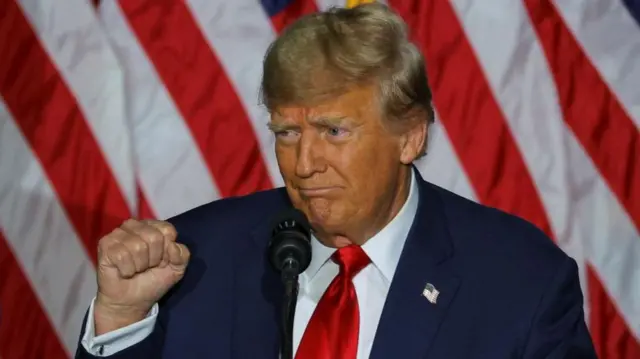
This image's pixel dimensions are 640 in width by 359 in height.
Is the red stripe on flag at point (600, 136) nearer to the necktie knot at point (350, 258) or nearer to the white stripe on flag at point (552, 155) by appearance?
the white stripe on flag at point (552, 155)

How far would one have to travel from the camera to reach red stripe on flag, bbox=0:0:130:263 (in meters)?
2.40

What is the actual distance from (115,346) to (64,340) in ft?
2.80

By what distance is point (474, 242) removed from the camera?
1.78 meters

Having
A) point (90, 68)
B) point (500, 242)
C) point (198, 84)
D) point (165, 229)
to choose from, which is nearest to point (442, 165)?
point (198, 84)

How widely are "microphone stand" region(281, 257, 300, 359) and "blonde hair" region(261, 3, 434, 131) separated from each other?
316 millimetres

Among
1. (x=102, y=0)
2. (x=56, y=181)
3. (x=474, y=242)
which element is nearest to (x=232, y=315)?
(x=474, y=242)

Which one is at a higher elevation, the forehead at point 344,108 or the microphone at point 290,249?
the forehead at point 344,108

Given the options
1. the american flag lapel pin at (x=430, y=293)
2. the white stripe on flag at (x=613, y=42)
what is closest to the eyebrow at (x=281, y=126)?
the american flag lapel pin at (x=430, y=293)

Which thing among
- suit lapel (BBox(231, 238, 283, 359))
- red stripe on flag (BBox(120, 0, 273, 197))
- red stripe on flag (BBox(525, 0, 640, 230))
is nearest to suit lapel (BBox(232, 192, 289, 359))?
suit lapel (BBox(231, 238, 283, 359))

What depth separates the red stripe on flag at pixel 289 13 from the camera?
7.97 feet

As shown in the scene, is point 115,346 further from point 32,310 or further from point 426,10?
point 426,10

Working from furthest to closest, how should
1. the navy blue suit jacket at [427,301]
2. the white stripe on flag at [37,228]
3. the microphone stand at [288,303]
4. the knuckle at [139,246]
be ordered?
the white stripe on flag at [37,228] < the navy blue suit jacket at [427,301] < the knuckle at [139,246] < the microphone stand at [288,303]

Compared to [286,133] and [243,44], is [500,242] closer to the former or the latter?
[286,133]

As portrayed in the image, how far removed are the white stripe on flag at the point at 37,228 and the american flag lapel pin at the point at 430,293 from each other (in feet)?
3.17
